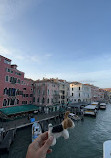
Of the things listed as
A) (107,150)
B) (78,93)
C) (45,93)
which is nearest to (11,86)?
(45,93)

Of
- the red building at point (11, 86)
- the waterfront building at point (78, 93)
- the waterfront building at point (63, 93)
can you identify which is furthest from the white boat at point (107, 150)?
the waterfront building at point (78, 93)

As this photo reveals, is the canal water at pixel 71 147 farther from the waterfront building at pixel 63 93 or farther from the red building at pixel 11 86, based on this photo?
the waterfront building at pixel 63 93

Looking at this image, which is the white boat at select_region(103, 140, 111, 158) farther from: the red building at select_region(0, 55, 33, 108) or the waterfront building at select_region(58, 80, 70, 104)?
the waterfront building at select_region(58, 80, 70, 104)

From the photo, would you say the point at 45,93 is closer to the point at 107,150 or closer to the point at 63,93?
the point at 63,93

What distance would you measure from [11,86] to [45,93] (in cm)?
1171

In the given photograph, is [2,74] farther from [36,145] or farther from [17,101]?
[36,145]

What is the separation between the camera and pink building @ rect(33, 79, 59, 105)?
33.7m

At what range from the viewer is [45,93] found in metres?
33.7

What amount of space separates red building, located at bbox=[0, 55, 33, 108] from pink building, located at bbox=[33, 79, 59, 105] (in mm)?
3672

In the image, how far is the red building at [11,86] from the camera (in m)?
24.8

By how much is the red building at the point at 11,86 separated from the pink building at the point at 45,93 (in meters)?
3.67

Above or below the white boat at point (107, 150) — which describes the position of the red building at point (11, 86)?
above

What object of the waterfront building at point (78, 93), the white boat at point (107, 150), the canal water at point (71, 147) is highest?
the waterfront building at point (78, 93)

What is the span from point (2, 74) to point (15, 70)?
4255mm
